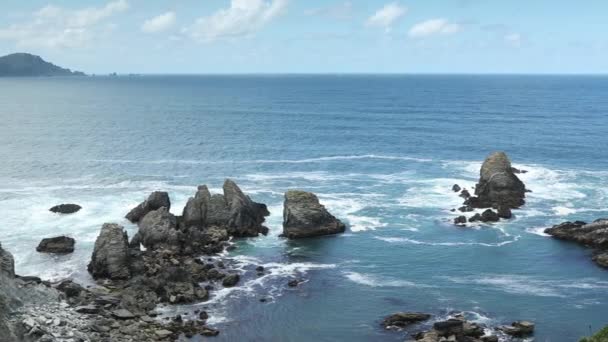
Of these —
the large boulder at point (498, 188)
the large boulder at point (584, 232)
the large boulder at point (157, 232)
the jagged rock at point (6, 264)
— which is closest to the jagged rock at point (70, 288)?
the jagged rock at point (6, 264)

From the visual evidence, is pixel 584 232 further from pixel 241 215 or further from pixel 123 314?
pixel 123 314

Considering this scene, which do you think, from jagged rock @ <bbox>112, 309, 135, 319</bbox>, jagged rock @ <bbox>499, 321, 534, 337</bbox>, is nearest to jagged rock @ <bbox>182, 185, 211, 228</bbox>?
jagged rock @ <bbox>112, 309, 135, 319</bbox>

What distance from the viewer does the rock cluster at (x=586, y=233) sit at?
78.9 meters

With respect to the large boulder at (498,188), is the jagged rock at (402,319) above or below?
below

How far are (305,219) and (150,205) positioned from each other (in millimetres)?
22592

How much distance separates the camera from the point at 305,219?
8512cm

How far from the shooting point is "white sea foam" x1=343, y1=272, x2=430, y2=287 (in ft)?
225

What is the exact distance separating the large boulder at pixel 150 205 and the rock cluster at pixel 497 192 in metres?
43.3

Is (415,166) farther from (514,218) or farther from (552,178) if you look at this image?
(514,218)

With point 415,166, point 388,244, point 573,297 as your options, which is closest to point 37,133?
point 415,166

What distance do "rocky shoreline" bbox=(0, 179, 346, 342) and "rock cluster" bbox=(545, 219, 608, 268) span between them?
2925 cm

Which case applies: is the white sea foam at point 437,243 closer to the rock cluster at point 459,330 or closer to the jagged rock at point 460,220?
the jagged rock at point 460,220

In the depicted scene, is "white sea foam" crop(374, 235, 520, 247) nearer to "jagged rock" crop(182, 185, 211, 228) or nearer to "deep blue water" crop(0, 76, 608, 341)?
"deep blue water" crop(0, 76, 608, 341)

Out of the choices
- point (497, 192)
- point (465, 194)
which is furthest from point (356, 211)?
point (497, 192)
